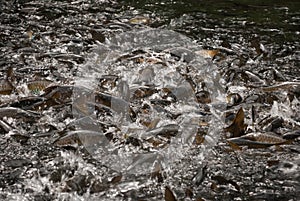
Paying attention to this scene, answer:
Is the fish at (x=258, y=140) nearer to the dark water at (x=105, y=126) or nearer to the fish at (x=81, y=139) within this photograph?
the dark water at (x=105, y=126)

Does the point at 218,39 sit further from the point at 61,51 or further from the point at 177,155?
the point at 177,155

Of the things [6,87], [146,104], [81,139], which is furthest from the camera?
[6,87]

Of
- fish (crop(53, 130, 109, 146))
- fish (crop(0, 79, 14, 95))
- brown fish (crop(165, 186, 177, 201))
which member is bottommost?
brown fish (crop(165, 186, 177, 201))

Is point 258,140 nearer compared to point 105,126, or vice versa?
point 258,140

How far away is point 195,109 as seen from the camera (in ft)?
10.8

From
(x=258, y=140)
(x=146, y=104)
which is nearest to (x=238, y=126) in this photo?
(x=258, y=140)

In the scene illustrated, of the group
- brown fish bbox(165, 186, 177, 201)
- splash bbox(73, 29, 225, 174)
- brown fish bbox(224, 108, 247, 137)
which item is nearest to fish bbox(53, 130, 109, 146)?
splash bbox(73, 29, 225, 174)

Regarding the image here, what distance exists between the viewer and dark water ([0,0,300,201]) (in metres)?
2.52

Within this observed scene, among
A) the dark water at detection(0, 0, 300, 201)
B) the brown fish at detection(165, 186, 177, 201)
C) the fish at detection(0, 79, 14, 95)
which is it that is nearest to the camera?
the brown fish at detection(165, 186, 177, 201)

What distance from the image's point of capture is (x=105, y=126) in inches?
121

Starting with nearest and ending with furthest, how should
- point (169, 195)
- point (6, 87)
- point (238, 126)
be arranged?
point (169, 195), point (238, 126), point (6, 87)

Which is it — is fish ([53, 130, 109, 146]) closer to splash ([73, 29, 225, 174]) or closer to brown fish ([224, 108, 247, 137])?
splash ([73, 29, 225, 174])

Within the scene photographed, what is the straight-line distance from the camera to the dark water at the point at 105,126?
2.52 meters

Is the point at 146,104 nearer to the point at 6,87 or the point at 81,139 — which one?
the point at 81,139
